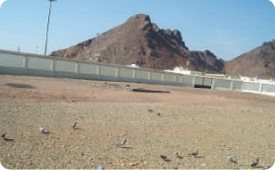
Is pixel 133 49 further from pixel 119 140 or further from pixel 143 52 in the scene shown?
pixel 119 140

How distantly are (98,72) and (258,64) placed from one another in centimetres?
13593

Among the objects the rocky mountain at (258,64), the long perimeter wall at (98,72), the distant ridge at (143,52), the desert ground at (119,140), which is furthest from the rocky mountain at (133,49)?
the desert ground at (119,140)

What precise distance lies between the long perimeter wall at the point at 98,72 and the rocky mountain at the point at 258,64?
9542cm

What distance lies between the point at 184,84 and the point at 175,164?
147ft

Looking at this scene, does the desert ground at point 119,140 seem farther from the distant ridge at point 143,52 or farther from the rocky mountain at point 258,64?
the rocky mountain at point 258,64

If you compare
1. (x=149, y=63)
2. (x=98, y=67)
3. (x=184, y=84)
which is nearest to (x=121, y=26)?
(x=149, y=63)

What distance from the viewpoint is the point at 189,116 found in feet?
36.3

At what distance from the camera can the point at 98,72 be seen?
36.6 metres

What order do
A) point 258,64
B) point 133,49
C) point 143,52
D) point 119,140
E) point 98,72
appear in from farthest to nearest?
1. point 258,64
2. point 133,49
3. point 143,52
4. point 98,72
5. point 119,140

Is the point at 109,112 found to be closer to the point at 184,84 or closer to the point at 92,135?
the point at 92,135

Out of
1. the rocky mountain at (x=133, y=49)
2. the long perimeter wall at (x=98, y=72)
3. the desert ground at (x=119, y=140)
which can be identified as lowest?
the desert ground at (x=119, y=140)

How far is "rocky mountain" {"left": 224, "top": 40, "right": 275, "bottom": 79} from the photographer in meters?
137

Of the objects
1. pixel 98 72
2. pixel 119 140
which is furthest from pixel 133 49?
pixel 119 140

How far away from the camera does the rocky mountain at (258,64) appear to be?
448 feet
